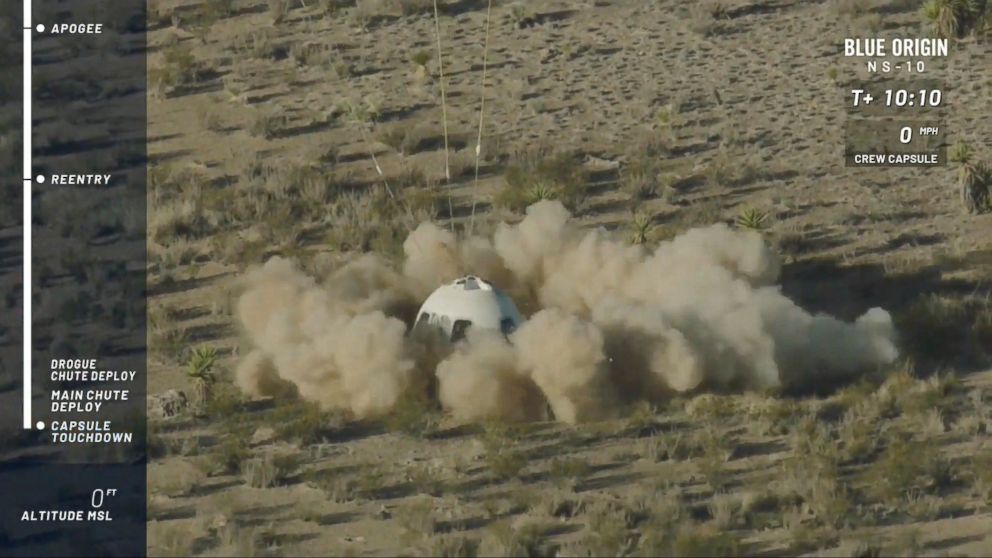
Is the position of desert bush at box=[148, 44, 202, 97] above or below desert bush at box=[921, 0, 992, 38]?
below

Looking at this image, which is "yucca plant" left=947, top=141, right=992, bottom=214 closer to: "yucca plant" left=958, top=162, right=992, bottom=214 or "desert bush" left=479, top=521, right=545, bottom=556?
"yucca plant" left=958, top=162, right=992, bottom=214

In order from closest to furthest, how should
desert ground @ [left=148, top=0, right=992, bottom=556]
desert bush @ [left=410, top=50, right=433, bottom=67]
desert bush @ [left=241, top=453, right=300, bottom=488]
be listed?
desert ground @ [left=148, top=0, right=992, bottom=556], desert bush @ [left=241, top=453, right=300, bottom=488], desert bush @ [left=410, top=50, right=433, bottom=67]

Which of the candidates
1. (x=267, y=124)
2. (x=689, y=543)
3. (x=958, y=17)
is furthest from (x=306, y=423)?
(x=958, y=17)

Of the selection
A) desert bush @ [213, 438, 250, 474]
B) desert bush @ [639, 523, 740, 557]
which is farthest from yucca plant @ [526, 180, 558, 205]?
desert bush @ [639, 523, 740, 557]

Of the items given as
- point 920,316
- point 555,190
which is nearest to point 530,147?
point 555,190

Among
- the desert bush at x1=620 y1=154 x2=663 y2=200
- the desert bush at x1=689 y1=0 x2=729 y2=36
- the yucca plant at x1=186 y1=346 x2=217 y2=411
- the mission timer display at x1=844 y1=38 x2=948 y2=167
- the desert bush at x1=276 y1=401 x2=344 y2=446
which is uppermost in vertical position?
the desert bush at x1=689 y1=0 x2=729 y2=36

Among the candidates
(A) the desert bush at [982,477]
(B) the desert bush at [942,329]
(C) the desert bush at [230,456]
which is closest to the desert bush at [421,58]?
(B) the desert bush at [942,329]
